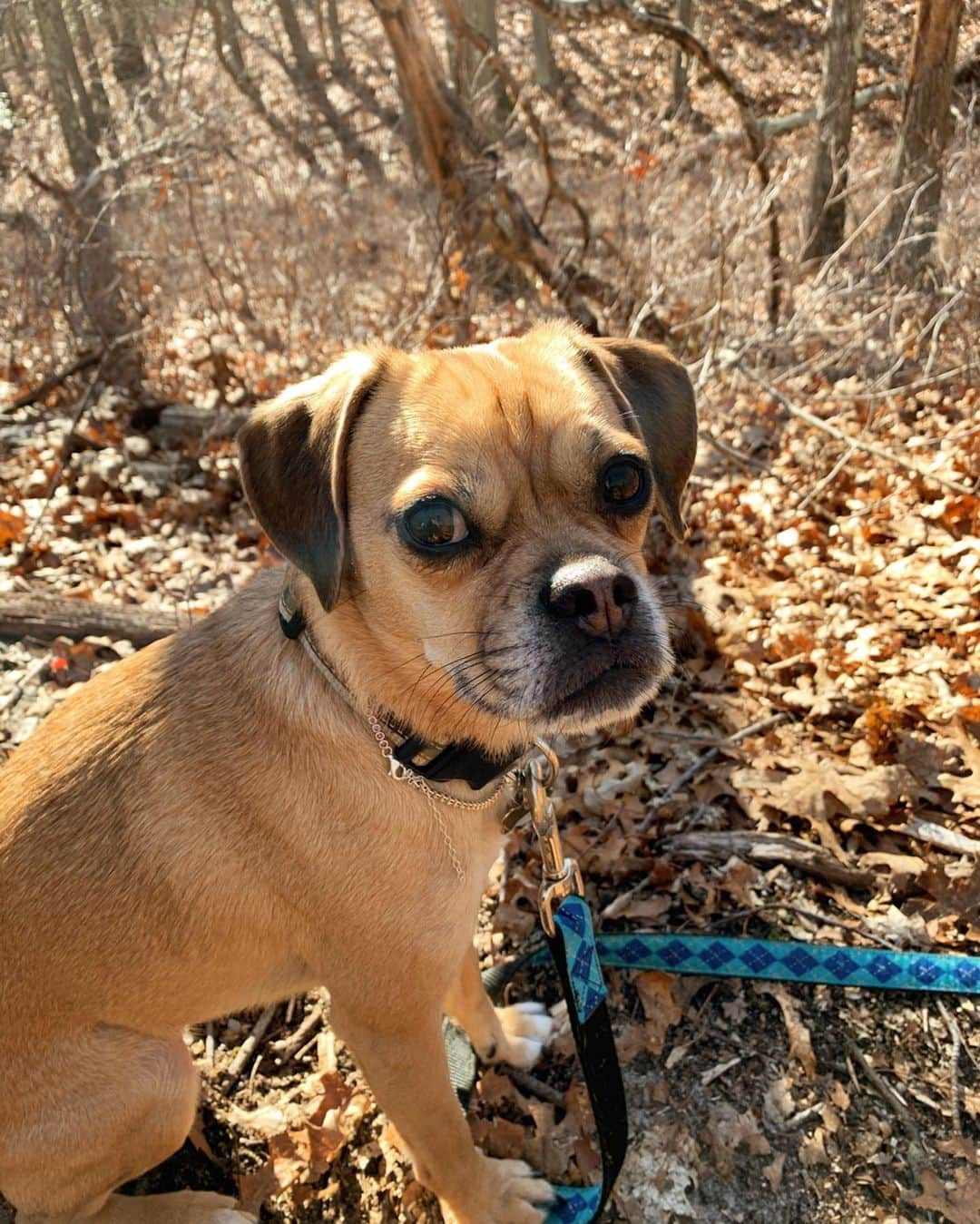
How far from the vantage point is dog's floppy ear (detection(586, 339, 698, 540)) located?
10.0 feet

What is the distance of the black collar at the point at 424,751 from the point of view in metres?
2.60

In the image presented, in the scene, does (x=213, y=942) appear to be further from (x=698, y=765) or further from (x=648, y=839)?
(x=698, y=765)

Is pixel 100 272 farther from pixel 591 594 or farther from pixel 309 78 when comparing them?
pixel 309 78

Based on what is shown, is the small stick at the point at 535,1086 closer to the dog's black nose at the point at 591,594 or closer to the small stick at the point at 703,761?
the small stick at the point at 703,761

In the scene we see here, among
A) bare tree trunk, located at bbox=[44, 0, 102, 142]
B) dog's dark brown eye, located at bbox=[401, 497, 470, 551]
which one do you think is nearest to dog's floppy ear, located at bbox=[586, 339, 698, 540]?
dog's dark brown eye, located at bbox=[401, 497, 470, 551]

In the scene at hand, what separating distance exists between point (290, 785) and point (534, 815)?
77 cm

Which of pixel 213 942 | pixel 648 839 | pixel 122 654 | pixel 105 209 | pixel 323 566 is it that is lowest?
pixel 648 839

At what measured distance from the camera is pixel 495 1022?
137 inches

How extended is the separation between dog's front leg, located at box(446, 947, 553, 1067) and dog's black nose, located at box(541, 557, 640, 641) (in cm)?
151

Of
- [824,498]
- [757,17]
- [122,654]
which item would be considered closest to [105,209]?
[122,654]

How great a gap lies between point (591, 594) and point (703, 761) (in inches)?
91.2

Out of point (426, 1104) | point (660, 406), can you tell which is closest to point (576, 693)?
point (660, 406)

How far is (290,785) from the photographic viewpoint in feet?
8.57

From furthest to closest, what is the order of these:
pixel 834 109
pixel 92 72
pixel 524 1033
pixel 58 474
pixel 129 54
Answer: pixel 129 54
pixel 92 72
pixel 834 109
pixel 58 474
pixel 524 1033
